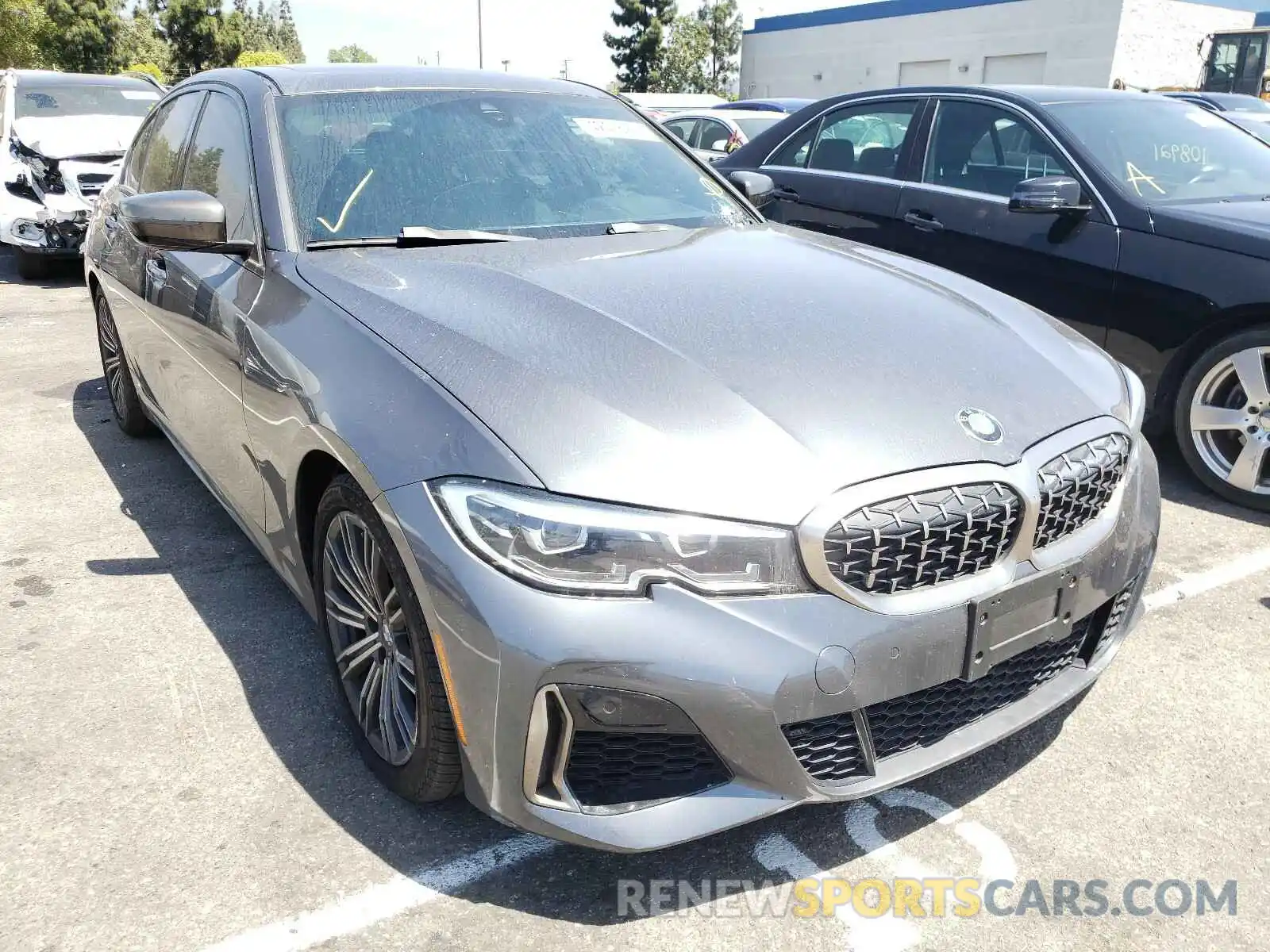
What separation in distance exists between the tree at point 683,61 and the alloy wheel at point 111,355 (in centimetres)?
4780

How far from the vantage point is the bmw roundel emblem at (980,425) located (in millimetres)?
2053

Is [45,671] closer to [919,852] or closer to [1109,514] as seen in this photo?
[919,852]

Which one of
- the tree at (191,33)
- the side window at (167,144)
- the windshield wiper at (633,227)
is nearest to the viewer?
the windshield wiper at (633,227)

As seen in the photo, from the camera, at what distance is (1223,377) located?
4043 mm

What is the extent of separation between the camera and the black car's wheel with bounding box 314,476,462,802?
2047mm

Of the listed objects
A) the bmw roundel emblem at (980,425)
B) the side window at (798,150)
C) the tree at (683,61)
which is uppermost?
the tree at (683,61)

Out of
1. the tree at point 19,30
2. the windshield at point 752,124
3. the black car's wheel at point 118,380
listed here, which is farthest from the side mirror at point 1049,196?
the tree at point 19,30

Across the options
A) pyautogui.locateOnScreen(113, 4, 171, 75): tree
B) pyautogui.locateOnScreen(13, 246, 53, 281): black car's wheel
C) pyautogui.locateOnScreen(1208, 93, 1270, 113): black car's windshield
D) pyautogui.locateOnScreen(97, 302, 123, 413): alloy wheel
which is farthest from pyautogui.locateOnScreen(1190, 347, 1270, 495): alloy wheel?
pyautogui.locateOnScreen(113, 4, 171, 75): tree

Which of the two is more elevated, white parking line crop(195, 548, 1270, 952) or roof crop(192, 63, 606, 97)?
roof crop(192, 63, 606, 97)

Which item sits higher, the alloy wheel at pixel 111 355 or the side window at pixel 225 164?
the side window at pixel 225 164

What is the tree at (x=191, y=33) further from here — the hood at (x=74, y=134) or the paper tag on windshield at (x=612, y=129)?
the paper tag on windshield at (x=612, y=129)

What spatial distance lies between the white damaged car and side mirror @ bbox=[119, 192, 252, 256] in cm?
684

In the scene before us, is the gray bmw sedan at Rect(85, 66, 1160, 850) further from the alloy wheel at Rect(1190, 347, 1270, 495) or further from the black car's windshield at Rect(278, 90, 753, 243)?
the alloy wheel at Rect(1190, 347, 1270, 495)

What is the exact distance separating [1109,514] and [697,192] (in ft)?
6.00
